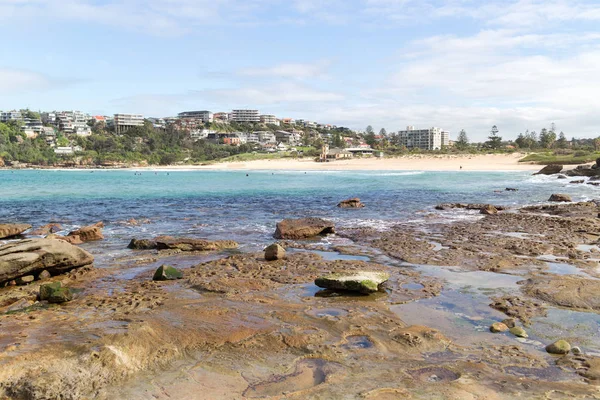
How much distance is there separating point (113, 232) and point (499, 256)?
15.6 m

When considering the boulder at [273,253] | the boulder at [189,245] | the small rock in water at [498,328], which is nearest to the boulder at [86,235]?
the boulder at [189,245]

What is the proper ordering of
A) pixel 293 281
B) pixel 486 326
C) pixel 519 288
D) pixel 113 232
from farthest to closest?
pixel 113 232 < pixel 293 281 < pixel 519 288 < pixel 486 326

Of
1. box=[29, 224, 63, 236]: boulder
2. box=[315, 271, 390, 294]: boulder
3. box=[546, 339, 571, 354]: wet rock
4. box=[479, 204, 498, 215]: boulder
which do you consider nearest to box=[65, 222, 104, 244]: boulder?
box=[29, 224, 63, 236]: boulder

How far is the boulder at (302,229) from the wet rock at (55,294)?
30.3ft

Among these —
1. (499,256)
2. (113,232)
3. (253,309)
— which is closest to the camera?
(253,309)

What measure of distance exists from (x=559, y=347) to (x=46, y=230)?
2017cm

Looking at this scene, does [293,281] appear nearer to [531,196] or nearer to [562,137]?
[531,196]

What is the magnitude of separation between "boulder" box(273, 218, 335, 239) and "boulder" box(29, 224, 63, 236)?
10136 millimetres

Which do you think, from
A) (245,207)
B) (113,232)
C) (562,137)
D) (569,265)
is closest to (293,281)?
(569,265)

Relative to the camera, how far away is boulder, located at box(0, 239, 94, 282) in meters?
11.0

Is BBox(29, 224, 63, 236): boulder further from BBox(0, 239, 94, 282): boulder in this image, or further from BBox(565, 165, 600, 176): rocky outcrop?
BBox(565, 165, 600, 176): rocky outcrop

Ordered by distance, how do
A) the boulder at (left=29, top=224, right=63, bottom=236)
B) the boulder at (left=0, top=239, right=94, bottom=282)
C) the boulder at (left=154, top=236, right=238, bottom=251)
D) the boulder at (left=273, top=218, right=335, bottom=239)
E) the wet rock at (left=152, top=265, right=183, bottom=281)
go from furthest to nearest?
the boulder at (left=29, top=224, right=63, bottom=236) < the boulder at (left=273, top=218, right=335, bottom=239) < the boulder at (left=154, top=236, right=238, bottom=251) < the wet rock at (left=152, top=265, right=183, bottom=281) < the boulder at (left=0, top=239, right=94, bottom=282)

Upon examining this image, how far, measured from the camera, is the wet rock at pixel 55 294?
9.45 m

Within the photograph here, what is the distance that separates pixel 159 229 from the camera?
20.6 m
